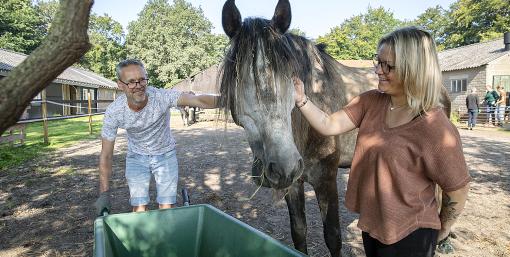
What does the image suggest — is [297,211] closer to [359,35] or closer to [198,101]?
[198,101]

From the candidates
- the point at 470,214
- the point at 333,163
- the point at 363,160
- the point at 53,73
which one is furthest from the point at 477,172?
the point at 53,73

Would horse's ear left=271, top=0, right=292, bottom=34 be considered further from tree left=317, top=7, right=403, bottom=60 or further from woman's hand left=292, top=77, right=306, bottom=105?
tree left=317, top=7, right=403, bottom=60

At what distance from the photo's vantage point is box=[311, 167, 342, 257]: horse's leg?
300 centimetres

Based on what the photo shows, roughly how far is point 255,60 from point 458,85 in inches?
1045

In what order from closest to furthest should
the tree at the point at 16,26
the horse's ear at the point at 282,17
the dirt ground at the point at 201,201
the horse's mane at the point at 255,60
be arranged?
1. the horse's mane at the point at 255,60
2. the horse's ear at the point at 282,17
3. the dirt ground at the point at 201,201
4. the tree at the point at 16,26

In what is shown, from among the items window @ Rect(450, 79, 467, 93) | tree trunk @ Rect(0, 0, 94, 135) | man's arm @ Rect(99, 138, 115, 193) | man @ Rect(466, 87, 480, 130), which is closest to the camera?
tree trunk @ Rect(0, 0, 94, 135)

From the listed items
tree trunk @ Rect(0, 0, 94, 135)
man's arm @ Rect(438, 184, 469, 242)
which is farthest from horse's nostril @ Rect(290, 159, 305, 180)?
tree trunk @ Rect(0, 0, 94, 135)

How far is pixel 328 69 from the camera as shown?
323 cm

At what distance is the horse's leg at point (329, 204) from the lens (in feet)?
9.83

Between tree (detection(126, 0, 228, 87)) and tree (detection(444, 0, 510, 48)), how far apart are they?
2764cm

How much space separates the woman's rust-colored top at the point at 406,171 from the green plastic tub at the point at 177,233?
2.35 feet

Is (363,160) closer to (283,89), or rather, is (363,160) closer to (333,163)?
(283,89)

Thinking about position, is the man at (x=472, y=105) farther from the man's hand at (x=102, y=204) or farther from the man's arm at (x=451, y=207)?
the man's hand at (x=102, y=204)

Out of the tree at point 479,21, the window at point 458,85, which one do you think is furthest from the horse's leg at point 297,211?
the tree at point 479,21
